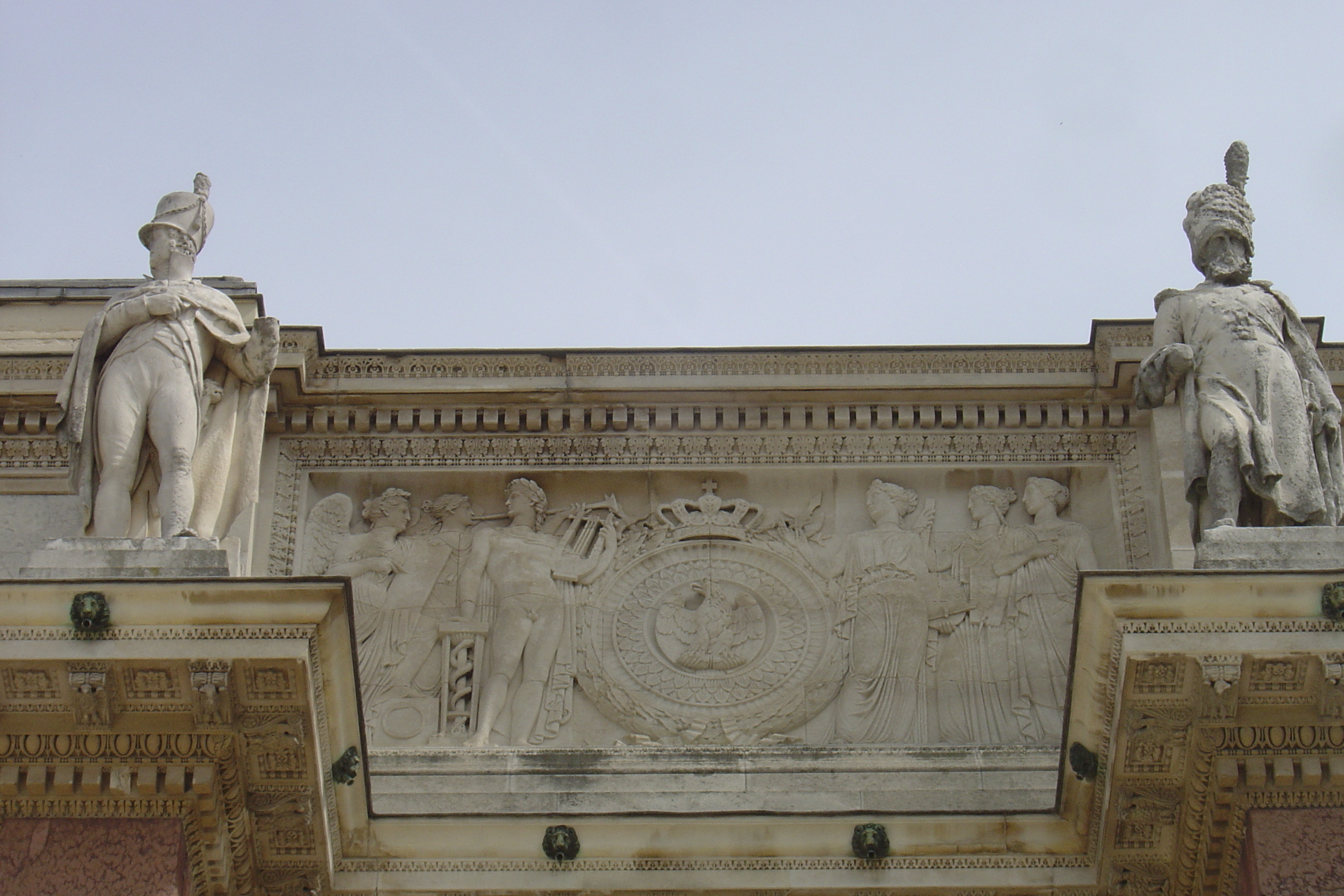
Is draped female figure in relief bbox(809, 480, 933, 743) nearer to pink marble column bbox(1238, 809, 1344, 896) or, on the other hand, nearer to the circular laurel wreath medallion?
the circular laurel wreath medallion

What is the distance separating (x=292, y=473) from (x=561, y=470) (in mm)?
1628

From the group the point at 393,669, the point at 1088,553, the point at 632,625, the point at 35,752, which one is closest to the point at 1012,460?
the point at 1088,553

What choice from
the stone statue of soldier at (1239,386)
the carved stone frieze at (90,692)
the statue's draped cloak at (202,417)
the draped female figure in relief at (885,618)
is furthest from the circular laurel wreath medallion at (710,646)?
the carved stone frieze at (90,692)

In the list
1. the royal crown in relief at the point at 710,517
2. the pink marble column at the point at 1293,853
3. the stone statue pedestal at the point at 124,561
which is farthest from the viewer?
the royal crown in relief at the point at 710,517

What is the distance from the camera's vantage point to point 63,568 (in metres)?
11.9

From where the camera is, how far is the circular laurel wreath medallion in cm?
1348

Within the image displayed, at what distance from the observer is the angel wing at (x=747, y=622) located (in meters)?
13.8

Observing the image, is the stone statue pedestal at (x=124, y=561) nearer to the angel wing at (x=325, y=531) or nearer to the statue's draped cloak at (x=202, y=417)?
the statue's draped cloak at (x=202, y=417)

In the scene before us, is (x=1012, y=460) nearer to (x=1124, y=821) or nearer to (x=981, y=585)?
(x=981, y=585)

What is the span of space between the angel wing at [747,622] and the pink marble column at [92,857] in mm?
3678

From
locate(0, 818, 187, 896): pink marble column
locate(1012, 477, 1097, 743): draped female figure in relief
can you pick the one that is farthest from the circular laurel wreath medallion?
locate(0, 818, 187, 896): pink marble column

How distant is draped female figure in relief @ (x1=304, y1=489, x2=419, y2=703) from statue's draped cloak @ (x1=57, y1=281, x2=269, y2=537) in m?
0.98

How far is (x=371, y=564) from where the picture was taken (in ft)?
46.5

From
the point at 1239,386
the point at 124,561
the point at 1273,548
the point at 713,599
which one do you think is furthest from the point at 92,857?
the point at 1239,386
